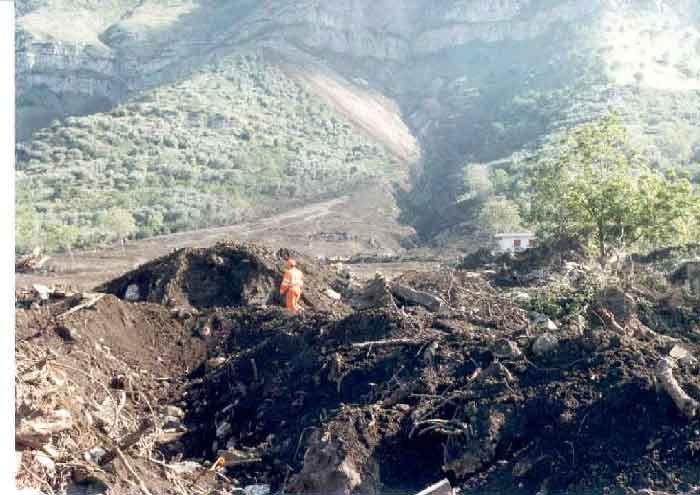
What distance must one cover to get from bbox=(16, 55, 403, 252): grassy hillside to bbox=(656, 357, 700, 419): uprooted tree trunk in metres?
34.3

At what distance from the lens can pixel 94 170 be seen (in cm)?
5866

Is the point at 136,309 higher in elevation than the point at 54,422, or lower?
lower

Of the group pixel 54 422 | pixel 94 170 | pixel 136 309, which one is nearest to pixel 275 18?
pixel 94 170

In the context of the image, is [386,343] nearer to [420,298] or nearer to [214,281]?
[420,298]

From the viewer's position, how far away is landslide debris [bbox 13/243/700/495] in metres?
9.85

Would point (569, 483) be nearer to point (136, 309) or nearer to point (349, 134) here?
point (136, 309)

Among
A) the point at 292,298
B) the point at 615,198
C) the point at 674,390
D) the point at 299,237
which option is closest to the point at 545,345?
the point at 674,390

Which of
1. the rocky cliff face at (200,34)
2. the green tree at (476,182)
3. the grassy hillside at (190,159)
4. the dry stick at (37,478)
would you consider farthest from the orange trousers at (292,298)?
the rocky cliff face at (200,34)

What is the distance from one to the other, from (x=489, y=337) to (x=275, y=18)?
90936 mm

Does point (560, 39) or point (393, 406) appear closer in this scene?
point (393, 406)

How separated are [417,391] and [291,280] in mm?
6733

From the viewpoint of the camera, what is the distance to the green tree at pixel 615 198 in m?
22.2

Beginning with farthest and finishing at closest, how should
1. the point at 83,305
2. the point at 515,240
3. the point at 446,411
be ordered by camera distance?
the point at 515,240 < the point at 83,305 < the point at 446,411

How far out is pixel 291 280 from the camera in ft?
58.5
